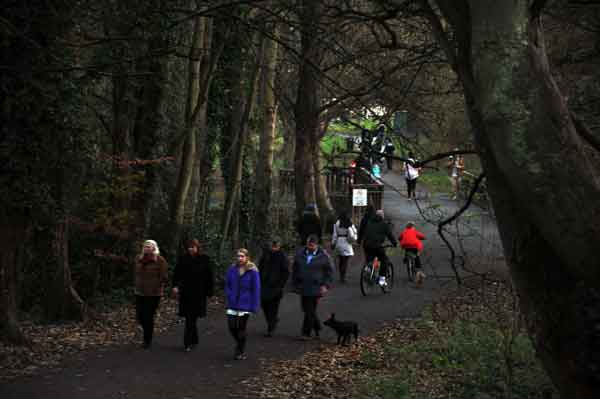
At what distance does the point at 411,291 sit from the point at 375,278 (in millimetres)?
1136

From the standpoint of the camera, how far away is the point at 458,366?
11.0 m

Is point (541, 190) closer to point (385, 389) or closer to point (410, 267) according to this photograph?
point (385, 389)

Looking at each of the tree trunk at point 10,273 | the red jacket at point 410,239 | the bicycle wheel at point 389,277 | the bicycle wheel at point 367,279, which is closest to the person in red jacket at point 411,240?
the red jacket at point 410,239

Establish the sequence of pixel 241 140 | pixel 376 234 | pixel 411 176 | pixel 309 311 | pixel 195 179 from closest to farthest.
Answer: pixel 309 311 → pixel 411 176 → pixel 376 234 → pixel 241 140 → pixel 195 179

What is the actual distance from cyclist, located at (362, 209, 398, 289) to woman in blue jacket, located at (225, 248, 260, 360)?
6873mm

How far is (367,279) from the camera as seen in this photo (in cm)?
1833

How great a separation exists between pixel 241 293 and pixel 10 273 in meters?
3.52

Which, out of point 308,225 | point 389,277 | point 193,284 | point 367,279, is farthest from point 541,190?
point 308,225

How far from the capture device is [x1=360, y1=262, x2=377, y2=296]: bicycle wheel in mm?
18098

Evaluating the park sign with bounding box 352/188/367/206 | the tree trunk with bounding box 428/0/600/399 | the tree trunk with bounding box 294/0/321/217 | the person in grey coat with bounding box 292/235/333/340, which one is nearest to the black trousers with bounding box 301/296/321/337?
the person in grey coat with bounding box 292/235/333/340

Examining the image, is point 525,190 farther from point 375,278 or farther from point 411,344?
point 375,278

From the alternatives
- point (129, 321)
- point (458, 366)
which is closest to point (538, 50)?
point (458, 366)

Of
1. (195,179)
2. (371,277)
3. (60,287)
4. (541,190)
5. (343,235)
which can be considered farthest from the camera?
(195,179)

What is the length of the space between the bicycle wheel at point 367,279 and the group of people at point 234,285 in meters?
4.43
